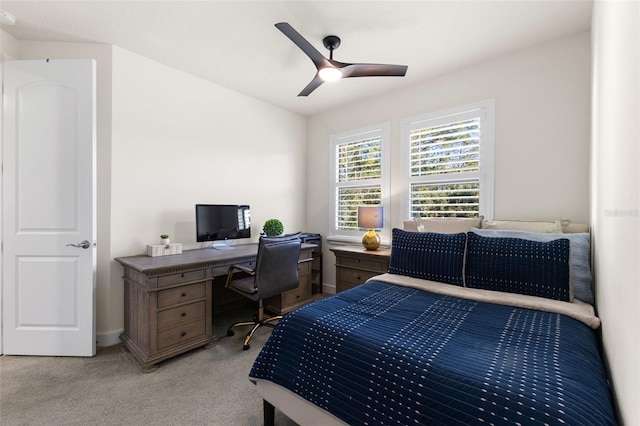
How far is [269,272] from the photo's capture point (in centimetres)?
260

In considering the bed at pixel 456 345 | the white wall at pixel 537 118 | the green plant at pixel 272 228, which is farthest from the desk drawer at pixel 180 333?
the white wall at pixel 537 118

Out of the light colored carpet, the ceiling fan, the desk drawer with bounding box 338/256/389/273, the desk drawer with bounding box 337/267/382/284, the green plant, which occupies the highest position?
the ceiling fan

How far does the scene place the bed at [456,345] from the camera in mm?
916

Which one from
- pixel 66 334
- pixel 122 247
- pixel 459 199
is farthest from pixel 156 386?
pixel 459 199

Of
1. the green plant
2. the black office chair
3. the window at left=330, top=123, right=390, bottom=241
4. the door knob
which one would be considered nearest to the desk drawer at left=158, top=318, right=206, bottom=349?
the black office chair

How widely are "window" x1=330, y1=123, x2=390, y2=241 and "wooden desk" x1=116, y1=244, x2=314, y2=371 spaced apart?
1.81 metres

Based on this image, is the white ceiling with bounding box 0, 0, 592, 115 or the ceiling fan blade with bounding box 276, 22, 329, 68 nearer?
the ceiling fan blade with bounding box 276, 22, 329, 68

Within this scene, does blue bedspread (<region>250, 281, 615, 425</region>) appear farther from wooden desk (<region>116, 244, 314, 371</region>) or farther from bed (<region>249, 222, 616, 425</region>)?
wooden desk (<region>116, 244, 314, 371</region>)

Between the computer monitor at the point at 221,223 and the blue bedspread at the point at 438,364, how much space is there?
1889 mm

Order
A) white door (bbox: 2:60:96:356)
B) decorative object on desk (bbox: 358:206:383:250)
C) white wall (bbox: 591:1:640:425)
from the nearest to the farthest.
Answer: white wall (bbox: 591:1:640:425), white door (bbox: 2:60:96:356), decorative object on desk (bbox: 358:206:383:250)

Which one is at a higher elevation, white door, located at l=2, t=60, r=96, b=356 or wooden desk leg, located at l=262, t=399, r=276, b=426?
white door, located at l=2, t=60, r=96, b=356

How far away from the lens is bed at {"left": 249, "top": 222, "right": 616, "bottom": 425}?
→ 3.01 feet

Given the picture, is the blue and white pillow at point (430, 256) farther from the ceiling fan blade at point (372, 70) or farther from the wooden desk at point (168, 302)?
the wooden desk at point (168, 302)

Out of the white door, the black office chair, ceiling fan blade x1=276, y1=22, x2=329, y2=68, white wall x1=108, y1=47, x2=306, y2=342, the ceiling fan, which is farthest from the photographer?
white wall x1=108, y1=47, x2=306, y2=342
